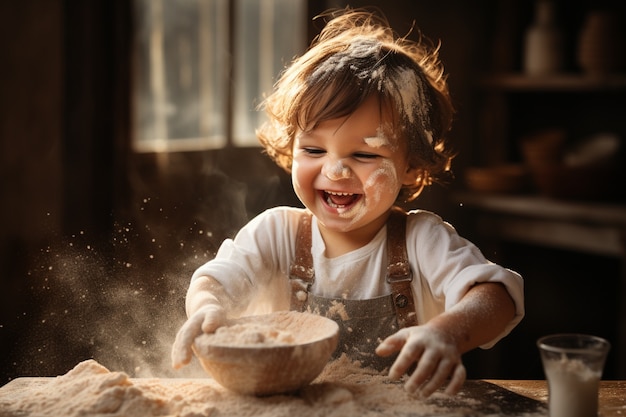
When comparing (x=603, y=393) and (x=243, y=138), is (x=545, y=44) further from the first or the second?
(x=603, y=393)

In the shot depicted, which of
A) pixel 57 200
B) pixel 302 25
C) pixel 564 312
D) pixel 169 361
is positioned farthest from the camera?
pixel 564 312

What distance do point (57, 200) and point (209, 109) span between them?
0.69 metres

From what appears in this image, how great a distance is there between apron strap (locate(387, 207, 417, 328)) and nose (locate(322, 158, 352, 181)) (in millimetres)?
195

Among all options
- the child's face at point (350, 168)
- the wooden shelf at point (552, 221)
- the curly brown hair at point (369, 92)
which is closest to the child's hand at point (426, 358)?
the child's face at point (350, 168)

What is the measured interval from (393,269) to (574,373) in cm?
44

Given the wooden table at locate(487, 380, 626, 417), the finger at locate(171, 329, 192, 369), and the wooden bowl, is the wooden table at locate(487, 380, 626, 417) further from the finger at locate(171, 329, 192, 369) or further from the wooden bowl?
the finger at locate(171, 329, 192, 369)

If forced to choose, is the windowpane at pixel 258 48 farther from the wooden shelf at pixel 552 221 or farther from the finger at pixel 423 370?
the finger at pixel 423 370

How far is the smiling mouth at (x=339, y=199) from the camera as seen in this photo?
1.53m

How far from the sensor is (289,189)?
281 centimetres

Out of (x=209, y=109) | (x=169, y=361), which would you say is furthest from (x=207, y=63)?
(x=169, y=361)

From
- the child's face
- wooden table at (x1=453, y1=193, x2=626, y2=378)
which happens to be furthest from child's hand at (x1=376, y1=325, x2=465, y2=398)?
wooden table at (x1=453, y1=193, x2=626, y2=378)

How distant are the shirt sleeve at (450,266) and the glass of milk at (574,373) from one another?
192 millimetres

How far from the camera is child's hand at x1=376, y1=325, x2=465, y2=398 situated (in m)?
1.23

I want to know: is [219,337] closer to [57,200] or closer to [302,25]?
[57,200]
